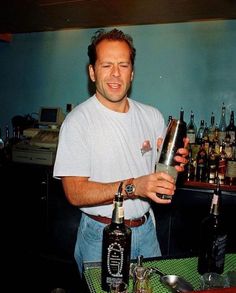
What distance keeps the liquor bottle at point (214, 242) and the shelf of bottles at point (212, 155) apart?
5.48 feet

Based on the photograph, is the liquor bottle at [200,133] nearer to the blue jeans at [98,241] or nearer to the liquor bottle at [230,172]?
the liquor bottle at [230,172]

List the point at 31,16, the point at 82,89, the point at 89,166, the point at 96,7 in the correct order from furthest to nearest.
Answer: the point at 82,89 < the point at 31,16 < the point at 96,7 < the point at 89,166

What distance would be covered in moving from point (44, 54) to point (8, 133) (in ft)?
3.52

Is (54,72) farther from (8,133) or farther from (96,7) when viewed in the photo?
(96,7)

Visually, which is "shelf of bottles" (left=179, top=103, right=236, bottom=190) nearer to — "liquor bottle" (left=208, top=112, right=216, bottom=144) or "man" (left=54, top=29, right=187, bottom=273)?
"liquor bottle" (left=208, top=112, right=216, bottom=144)

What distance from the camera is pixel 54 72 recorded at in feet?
12.4

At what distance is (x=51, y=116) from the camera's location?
3.46 m

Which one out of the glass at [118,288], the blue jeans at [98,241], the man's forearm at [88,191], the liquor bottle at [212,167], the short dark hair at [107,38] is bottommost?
the blue jeans at [98,241]

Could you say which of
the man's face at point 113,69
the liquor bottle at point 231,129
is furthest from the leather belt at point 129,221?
the liquor bottle at point 231,129

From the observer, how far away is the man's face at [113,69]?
1545 mm

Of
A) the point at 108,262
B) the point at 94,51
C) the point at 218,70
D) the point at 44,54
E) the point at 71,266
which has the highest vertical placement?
the point at 44,54

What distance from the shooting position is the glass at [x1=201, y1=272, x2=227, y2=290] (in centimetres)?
100

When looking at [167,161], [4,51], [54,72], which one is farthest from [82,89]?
Answer: [167,161]

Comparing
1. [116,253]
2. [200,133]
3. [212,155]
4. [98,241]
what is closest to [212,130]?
[200,133]
